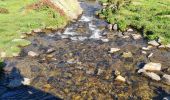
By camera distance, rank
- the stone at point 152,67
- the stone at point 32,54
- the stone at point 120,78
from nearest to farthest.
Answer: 1. the stone at point 120,78
2. the stone at point 152,67
3. the stone at point 32,54

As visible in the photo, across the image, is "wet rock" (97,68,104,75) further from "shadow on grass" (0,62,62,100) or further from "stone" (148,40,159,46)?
"stone" (148,40,159,46)

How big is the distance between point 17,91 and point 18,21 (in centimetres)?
1434

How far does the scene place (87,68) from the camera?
25000mm

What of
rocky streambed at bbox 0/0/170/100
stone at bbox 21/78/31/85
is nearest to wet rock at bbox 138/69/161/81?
rocky streambed at bbox 0/0/170/100

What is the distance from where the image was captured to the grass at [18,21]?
1148 inches

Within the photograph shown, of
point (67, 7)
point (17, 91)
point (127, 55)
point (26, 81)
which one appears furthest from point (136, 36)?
point (17, 91)

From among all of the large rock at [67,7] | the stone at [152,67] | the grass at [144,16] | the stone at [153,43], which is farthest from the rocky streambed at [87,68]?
the large rock at [67,7]

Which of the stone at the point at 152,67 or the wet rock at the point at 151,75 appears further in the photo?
the stone at the point at 152,67

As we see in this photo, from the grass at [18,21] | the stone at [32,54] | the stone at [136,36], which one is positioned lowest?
the stone at [136,36]

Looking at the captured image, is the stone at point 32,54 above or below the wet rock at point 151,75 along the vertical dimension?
above

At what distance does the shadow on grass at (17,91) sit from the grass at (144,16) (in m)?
13.9

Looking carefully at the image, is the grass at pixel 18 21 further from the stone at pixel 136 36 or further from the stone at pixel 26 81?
the stone at pixel 136 36

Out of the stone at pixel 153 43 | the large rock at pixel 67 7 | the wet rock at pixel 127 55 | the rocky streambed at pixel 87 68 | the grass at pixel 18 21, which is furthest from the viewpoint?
the large rock at pixel 67 7

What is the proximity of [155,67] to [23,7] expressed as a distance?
19301 mm
